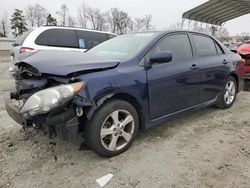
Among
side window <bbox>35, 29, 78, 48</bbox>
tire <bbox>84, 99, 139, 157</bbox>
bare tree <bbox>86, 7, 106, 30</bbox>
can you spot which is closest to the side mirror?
tire <bbox>84, 99, 139, 157</bbox>

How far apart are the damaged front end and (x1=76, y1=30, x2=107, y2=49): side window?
14.6 feet

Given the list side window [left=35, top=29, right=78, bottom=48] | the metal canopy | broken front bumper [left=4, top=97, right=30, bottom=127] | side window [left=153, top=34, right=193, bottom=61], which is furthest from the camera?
the metal canopy

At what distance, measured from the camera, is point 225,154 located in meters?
2.86

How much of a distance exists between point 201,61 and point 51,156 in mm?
2662

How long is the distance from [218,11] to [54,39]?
1237cm

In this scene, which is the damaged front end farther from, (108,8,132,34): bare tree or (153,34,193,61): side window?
(108,8,132,34): bare tree

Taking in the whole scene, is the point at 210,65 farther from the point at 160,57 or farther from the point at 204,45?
the point at 160,57

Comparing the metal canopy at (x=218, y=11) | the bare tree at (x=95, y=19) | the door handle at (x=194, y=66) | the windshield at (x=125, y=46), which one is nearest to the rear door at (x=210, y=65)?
the door handle at (x=194, y=66)

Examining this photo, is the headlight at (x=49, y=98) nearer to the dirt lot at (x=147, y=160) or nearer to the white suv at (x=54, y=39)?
the dirt lot at (x=147, y=160)

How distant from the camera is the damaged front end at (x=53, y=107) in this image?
2.30 metres

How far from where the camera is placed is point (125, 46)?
3377 millimetres

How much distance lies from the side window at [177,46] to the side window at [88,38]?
395cm

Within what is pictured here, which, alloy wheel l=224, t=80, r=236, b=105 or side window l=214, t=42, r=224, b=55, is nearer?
side window l=214, t=42, r=224, b=55

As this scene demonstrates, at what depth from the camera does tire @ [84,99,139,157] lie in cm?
254
